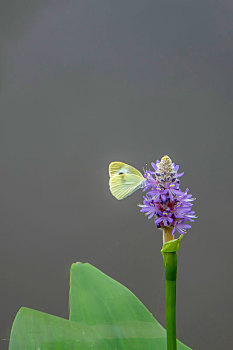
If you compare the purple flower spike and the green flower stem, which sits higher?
the purple flower spike

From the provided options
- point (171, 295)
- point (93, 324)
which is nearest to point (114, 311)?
point (93, 324)

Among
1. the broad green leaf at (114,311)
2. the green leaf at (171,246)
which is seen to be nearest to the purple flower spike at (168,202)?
the green leaf at (171,246)

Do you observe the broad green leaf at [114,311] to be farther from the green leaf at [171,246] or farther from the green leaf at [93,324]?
the green leaf at [171,246]

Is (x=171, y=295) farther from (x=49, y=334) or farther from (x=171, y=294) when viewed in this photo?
(x=49, y=334)

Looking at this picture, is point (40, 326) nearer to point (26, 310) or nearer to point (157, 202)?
point (26, 310)

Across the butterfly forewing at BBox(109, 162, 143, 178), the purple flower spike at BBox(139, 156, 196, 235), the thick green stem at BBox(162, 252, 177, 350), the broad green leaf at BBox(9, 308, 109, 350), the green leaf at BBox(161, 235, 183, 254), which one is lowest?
the broad green leaf at BBox(9, 308, 109, 350)

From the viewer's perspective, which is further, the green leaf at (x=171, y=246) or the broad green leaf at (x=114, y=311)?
the broad green leaf at (x=114, y=311)

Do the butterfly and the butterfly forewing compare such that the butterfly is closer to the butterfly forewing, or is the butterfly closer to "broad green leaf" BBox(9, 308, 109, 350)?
the butterfly forewing

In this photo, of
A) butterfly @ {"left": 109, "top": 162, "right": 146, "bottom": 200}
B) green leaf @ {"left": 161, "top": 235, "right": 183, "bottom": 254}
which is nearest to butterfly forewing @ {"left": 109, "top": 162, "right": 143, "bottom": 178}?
butterfly @ {"left": 109, "top": 162, "right": 146, "bottom": 200}

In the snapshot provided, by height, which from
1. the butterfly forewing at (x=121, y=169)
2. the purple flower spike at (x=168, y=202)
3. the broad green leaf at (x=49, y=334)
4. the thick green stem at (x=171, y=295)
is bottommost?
the broad green leaf at (x=49, y=334)
